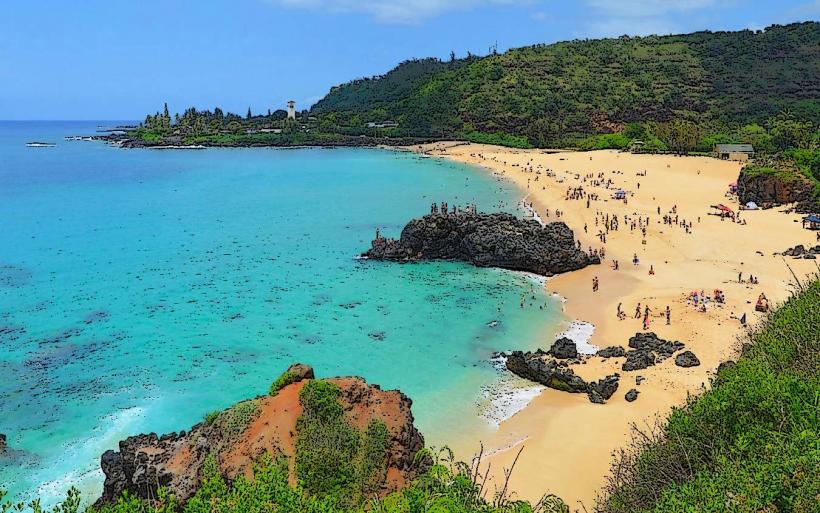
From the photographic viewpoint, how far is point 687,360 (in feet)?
76.2

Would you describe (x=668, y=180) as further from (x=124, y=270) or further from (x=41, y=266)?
(x=41, y=266)

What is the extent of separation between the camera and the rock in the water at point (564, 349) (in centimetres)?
2498

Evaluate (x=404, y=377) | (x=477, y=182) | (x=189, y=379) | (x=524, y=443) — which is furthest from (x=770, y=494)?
(x=477, y=182)

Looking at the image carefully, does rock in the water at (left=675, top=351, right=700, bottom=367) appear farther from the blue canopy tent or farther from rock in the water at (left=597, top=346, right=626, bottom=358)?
the blue canopy tent

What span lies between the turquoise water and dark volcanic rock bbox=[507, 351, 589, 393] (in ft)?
4.16

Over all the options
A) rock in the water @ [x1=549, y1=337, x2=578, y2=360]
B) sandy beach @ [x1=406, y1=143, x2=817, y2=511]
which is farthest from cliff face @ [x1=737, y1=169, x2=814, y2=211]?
rock in the water @ [x1=549, y1=337, x2=578, y2=360]

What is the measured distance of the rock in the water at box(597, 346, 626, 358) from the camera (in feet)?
81.4

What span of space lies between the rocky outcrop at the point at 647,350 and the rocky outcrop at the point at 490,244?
39.7ft

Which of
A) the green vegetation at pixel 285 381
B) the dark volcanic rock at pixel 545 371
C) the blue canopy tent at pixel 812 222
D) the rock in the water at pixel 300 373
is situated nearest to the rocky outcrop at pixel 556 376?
the dark volcanic rock at pixel 545 371

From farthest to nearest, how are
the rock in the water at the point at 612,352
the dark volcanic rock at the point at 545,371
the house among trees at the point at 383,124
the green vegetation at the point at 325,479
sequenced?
1. the house among trees at the point at 383,124
2. the rock in the water at the point at 612,352
3. the dark volcanic rock at the point at 545,371
4. the green vegetation at the point at 325,479

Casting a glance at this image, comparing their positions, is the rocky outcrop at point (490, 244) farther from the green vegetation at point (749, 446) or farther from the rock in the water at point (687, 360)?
the green vegetation at point (749, 446)

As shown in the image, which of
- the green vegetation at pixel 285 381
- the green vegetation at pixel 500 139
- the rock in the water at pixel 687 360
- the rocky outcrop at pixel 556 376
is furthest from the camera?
the green vegetation at pixel 500 139

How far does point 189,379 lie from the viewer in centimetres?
2442

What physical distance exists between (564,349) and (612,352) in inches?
76.9
